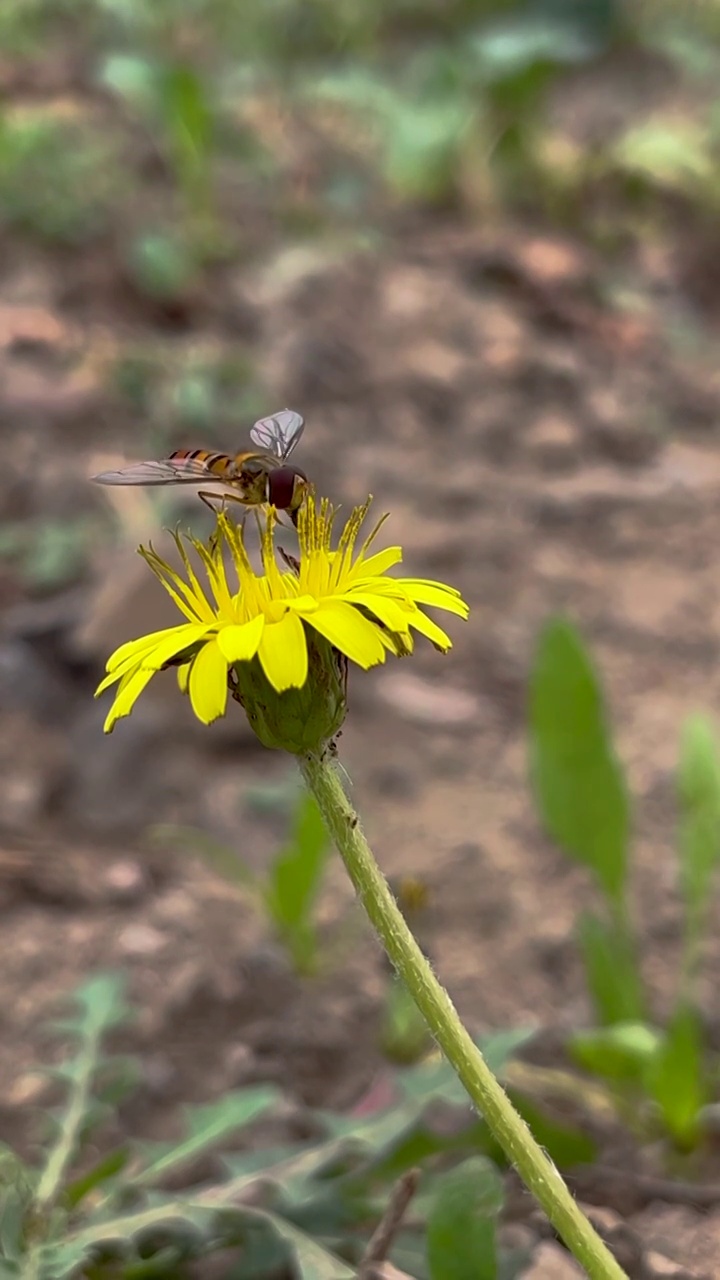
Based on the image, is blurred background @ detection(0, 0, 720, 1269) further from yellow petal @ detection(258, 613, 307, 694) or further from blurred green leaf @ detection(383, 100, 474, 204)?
yellow petal @ detection(258, 613, 307, 694)

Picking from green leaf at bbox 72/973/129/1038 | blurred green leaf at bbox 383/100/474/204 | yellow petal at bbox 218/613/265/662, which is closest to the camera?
yellow petal at bbox 218/613/265/662

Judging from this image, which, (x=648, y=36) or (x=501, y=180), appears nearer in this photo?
(x=501, y=180)

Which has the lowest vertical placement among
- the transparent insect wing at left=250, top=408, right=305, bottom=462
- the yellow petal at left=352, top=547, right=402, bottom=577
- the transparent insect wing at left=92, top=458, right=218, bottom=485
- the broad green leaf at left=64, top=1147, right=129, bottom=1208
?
the broad green leaf at left=64, top=1147, right=129, bottom=1208

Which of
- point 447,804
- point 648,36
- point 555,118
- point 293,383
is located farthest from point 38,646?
point 648,36

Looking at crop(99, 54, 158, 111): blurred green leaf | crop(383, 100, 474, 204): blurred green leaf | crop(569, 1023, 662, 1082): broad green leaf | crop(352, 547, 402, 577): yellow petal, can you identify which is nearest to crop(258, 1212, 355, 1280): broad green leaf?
crop(569, 1023, 662, 1082): broad green leaf

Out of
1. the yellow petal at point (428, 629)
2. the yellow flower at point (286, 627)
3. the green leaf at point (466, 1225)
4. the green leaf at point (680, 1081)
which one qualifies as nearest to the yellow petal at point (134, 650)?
the yellow flower at point (286, 627)

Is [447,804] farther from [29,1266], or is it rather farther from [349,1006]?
[29,1266]

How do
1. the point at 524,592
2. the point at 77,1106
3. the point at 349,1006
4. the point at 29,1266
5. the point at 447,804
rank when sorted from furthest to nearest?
the point at 524,592
the point at 447,804
the point at 349,1006
the point at 77,1106
the point at 29,1266
